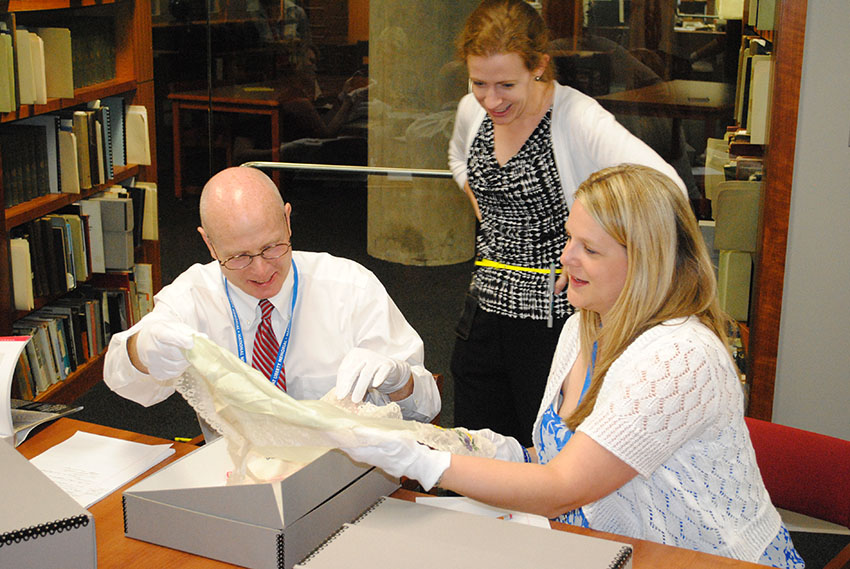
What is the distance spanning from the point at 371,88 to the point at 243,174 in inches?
80.0

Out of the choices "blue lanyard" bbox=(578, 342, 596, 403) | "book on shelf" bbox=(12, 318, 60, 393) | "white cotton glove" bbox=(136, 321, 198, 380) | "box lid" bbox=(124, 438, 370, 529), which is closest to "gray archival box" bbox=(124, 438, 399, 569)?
"box lid" bbox=(124, 438, 370, 529)

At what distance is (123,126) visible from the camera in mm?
4355

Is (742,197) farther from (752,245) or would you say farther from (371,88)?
(371,88)

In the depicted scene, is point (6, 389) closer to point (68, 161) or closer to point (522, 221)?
point (522, 221)

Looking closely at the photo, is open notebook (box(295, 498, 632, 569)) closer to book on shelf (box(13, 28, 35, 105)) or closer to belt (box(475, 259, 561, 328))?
belt (box(475, 259, 561, 328))

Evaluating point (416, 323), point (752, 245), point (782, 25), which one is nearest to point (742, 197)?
point (752, 245)

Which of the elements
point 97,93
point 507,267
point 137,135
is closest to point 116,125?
point 137,135

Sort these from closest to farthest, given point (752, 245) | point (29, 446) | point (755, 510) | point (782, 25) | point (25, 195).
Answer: point (755, 510)
point (29, 446)
point (782, 25)
point (752, 245)
point (25, 195)

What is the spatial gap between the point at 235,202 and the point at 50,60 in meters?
2.20

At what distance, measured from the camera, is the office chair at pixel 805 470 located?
1902 mm

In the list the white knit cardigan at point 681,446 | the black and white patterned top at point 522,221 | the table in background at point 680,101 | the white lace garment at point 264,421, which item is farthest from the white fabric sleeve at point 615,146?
the table in background at point 680,101

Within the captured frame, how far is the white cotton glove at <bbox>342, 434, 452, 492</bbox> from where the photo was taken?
150 cm

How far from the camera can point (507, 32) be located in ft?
7.93

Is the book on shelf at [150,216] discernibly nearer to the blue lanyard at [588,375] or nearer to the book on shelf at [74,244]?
the book on shelf at [74,244]
